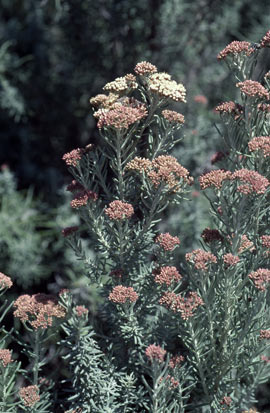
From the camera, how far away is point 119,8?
254cm

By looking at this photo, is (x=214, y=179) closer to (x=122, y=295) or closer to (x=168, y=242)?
(x=168, y=242)

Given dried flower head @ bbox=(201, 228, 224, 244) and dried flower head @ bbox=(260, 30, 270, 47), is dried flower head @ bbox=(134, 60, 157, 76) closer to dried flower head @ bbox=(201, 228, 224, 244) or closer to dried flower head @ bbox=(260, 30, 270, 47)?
dried flower head @ bbox=(260, 30, 270, 47)

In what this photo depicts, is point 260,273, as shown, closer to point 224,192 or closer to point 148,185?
point 224,192

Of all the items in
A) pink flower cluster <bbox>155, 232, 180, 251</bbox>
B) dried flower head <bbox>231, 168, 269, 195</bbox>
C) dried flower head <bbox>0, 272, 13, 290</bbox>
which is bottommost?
dried flower head <bbox>0, 272, 13, 290</bbox>

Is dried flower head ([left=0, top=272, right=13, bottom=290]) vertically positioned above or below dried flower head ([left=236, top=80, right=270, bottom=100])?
below

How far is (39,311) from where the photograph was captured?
1140mm

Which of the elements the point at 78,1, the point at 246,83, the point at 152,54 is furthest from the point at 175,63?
the point at 246,83

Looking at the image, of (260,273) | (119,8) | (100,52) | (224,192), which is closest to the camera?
(260,273)

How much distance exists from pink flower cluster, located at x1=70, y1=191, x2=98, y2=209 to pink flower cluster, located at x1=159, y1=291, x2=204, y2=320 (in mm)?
264

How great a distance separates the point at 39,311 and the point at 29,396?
18 centimetres

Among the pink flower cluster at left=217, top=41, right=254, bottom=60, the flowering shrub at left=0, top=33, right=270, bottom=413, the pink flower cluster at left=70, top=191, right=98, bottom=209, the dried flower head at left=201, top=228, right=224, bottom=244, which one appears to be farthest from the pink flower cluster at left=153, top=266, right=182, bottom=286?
the pink flower cluster at left=217, top=41, right=254, bottom=60

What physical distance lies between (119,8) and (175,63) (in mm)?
459

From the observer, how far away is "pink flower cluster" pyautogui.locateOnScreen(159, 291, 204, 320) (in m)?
1.04

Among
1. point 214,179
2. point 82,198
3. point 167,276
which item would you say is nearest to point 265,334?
point 167,276
